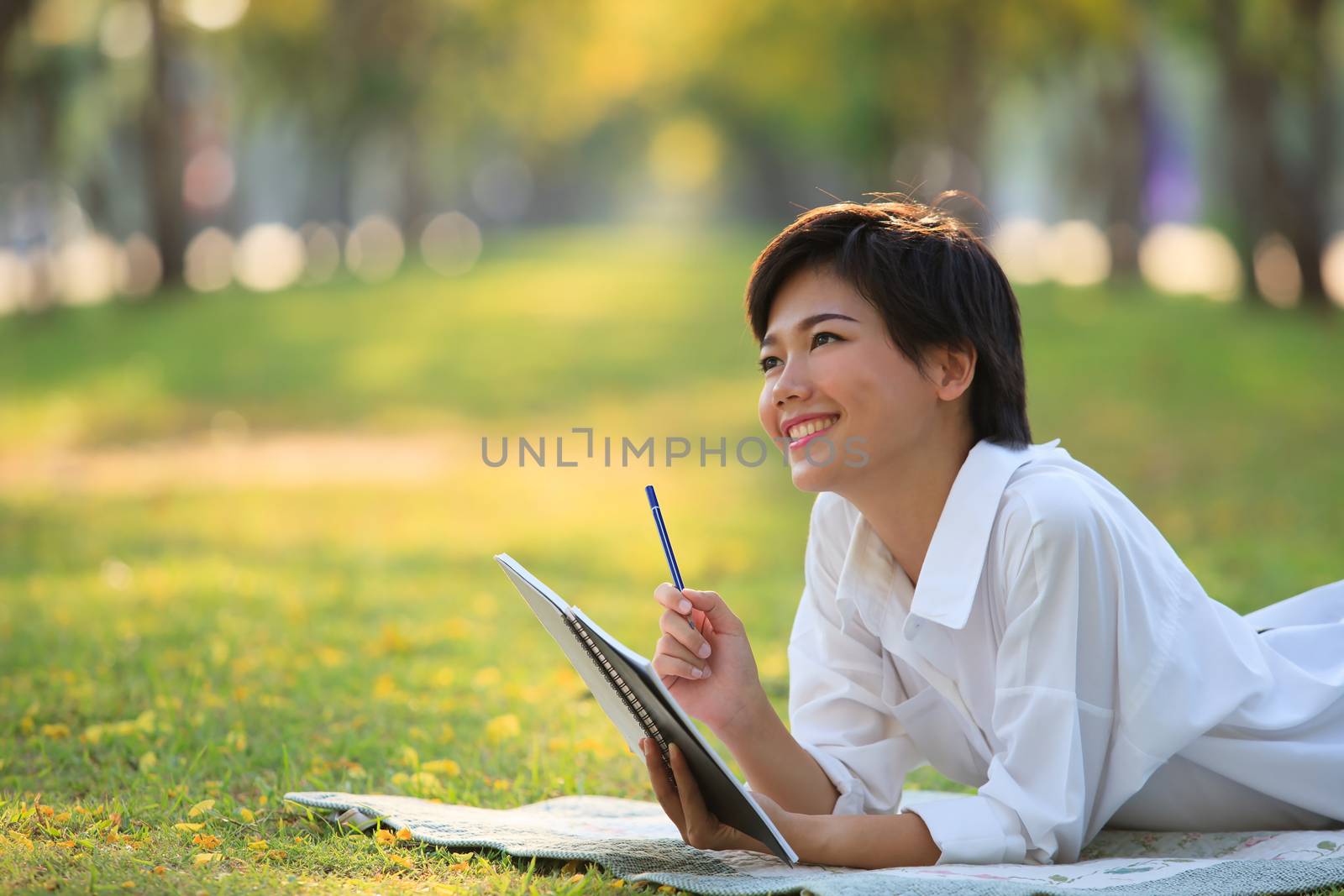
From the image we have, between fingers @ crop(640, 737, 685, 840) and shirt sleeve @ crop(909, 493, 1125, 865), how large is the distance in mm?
474

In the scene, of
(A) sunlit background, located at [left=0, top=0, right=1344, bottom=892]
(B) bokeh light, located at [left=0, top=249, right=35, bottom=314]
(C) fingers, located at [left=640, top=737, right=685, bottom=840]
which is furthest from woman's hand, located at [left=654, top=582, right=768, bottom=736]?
(B) bokeh light, located at [left=0, top=249, right=35, bottom=314]

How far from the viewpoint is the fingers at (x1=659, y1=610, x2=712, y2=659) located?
8.77 feet

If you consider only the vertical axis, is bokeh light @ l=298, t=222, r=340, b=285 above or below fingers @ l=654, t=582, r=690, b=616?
above

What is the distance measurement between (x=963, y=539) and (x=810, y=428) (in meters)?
0.36

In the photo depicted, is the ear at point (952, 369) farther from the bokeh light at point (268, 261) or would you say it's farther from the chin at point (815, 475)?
the bokeh light at point (268, 261)

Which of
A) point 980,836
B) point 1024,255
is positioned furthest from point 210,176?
point 980,836

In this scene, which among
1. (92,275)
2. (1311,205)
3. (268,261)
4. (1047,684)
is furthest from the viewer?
(268,261)

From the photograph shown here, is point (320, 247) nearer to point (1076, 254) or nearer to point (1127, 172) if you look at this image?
point (1076, 254)

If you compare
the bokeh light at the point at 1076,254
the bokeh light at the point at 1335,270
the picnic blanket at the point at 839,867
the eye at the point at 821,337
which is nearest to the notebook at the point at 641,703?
the picnic blanket at the point at 839,867

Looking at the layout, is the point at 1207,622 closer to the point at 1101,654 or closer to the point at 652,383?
the point at 1101,654

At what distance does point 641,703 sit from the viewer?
261 cm

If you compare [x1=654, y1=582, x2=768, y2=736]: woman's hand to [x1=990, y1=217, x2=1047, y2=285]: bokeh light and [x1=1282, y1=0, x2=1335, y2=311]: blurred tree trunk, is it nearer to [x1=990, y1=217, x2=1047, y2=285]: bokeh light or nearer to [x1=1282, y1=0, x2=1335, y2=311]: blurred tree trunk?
[x1=1282, y1=0, x2=1335, y2=311]: blurred tree trunk

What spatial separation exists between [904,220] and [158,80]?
59.0 ft

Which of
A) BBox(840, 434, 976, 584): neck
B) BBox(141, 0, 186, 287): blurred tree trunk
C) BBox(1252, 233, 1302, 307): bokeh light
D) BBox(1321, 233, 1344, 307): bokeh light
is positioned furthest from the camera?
BBox(141, 0, 186, 287): blurred tree trunk
